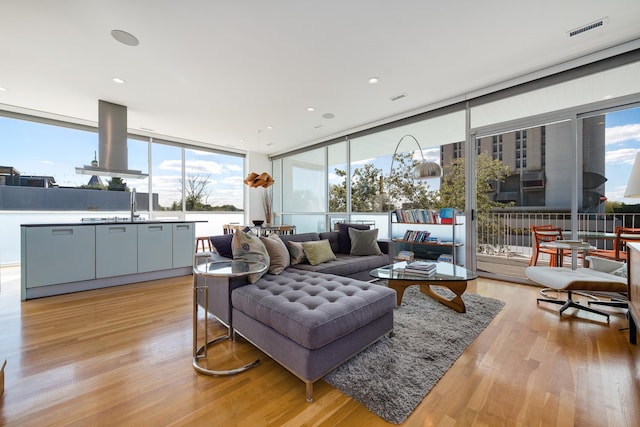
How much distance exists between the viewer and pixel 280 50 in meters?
3.07

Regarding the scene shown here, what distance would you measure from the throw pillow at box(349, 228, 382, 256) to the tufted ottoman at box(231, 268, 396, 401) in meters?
1.59

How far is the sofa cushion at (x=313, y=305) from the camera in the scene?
1.54m

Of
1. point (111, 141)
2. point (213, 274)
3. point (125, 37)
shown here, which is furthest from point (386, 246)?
point (111, 141)

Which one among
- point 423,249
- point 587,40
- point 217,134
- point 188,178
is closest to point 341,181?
point 423,249

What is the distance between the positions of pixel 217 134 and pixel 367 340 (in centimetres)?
579

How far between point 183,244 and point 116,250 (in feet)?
2.91

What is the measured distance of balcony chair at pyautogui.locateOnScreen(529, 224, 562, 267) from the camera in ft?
12.0

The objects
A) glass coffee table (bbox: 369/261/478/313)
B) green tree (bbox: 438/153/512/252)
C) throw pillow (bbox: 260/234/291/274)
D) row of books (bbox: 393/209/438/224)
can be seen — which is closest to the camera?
glass coffee table (bbox: 369/261/478/313)

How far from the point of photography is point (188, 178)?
6805 millimetres

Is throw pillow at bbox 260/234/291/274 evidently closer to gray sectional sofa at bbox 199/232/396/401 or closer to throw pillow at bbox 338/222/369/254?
gray sectional sofa at bbox 199/232/396/401

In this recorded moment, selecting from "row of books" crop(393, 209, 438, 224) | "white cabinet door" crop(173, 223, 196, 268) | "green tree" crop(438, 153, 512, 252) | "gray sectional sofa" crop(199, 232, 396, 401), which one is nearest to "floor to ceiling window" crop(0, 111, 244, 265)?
"white cabinet door" crop(173, 223, 196, 268)

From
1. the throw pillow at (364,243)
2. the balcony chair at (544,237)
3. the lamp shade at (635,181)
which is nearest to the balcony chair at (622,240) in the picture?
the balcony chair at (544,237)

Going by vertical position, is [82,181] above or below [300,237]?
above

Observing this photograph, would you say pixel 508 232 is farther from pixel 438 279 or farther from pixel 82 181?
pixel 82 181
